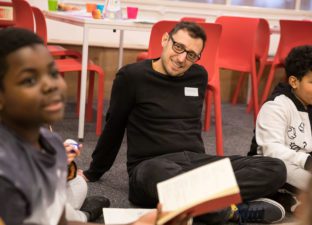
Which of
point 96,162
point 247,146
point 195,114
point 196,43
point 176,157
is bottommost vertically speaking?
point 247,146

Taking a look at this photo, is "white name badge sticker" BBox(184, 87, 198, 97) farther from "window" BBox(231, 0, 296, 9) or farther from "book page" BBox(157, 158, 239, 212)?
"window" BBox(231, 0, 296, 9)

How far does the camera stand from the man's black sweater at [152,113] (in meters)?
2.00

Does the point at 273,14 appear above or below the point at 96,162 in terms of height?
above

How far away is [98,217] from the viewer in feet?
6.17

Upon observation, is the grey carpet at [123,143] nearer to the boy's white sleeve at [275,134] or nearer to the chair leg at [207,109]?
the chair leg at [207,109]

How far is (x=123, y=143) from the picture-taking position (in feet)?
9.75

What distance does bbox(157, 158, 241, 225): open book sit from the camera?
1.06 metres

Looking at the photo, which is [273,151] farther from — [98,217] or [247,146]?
[247,146]

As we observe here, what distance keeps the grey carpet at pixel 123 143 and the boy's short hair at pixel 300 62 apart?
0.61m

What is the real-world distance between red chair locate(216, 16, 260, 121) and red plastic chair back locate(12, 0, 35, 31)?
1.31 meters

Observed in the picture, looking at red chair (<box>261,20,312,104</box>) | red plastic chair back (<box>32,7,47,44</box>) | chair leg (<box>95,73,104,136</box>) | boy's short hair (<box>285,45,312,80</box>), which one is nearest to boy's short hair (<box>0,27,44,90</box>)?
boy's short hair (<box>285,45,312,80</box>)

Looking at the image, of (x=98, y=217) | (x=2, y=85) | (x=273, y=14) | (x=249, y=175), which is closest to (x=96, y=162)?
(x=98, y=217)

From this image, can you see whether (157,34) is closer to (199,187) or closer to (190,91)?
(190,91)

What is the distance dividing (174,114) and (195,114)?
0.36 ft
